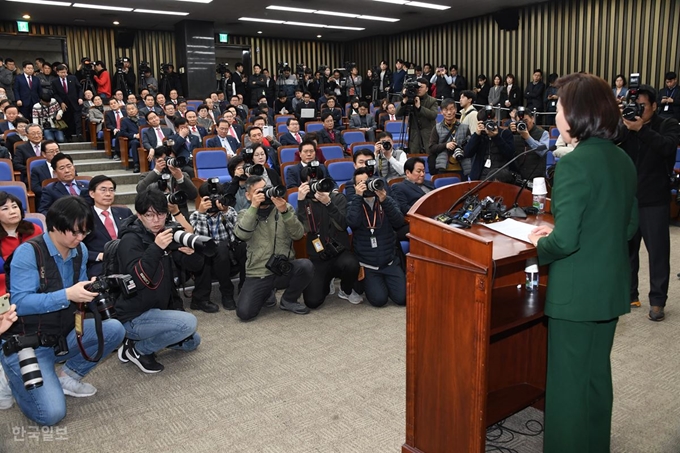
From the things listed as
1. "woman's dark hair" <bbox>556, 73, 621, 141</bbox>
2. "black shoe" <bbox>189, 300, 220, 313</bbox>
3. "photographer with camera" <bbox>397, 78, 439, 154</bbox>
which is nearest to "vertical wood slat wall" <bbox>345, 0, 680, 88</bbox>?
"photographer with camera" <bbox>397, 78, 439, 154</bbox>

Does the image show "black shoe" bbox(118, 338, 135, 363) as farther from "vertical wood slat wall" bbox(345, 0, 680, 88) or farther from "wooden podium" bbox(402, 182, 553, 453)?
"vertical wood slat wall" bbox(345, 0, 680, 88)

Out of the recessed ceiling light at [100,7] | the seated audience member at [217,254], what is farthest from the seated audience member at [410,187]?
the recessed ceiling light at [100,7]

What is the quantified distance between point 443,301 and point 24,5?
1172 cm

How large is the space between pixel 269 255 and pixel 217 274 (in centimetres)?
49

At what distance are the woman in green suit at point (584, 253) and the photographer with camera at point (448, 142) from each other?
3930mm

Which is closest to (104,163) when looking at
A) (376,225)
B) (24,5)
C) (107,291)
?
(24,5)

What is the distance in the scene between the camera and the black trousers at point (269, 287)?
377 cm

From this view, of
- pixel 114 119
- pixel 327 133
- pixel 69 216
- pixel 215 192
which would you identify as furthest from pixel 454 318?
pixel 114 119

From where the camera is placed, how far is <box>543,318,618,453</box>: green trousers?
5.71 feet

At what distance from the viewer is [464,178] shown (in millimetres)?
5699

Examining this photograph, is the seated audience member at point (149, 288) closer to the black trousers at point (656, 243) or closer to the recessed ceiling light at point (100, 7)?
the black trousers at point (656, 243)

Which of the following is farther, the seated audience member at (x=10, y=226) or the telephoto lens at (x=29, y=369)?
the seated audience member at (x=10, y=226)

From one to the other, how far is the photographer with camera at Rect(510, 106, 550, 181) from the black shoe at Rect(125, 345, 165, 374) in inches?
136

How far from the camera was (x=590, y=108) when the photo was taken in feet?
5.38
